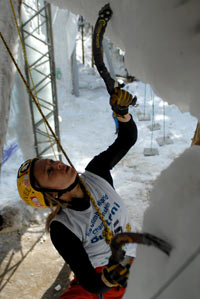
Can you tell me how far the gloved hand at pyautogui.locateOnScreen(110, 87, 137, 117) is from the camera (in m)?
1.13

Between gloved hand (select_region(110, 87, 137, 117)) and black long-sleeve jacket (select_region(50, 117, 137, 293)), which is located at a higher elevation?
gloved hand (select_region(110, 87, 137, 117))

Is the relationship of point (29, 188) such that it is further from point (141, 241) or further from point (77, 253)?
point (141, 241)

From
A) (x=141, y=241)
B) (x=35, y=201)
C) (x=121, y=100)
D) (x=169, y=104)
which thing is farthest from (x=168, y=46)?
(x=35, y=201)

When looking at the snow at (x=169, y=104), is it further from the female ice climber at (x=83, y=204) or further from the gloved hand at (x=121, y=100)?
the female ice climber at (x=83, y=204)

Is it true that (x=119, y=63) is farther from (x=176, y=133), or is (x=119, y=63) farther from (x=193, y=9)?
(x=193, y=9)

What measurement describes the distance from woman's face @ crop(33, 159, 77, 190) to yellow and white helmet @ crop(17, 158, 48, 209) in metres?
0.05

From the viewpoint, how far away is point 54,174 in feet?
3.99

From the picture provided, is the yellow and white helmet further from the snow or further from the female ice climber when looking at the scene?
the snow

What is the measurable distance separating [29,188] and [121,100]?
637mm

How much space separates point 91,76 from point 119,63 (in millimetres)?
1087

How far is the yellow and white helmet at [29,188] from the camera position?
132 cm

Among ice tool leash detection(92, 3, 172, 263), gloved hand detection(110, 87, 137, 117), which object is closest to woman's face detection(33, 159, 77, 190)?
gloved hand detection(110, 87, 137, 117)

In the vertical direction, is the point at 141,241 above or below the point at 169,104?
below

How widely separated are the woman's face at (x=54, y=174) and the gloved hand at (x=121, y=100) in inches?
14.5
